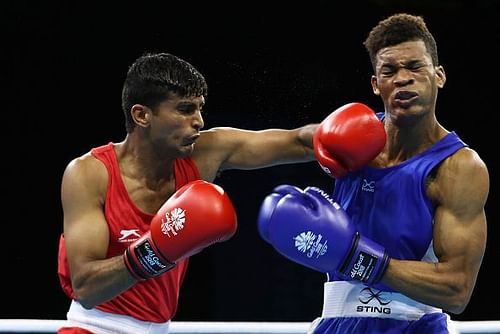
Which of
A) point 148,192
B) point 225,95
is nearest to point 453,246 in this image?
point 148,192

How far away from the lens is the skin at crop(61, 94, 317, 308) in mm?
2682

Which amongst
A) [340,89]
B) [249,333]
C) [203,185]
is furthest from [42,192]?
[203,185]

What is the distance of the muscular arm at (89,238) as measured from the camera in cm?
263

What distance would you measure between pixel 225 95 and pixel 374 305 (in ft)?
11.6

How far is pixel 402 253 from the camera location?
8.50 feet

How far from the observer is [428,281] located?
246 centimetres

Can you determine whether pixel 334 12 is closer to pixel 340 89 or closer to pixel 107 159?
pixel 340 89

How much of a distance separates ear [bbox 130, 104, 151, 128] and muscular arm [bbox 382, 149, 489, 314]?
3.10 feet

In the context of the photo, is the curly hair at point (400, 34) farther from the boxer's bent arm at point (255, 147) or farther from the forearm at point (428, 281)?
the forearm at point (428, 281)

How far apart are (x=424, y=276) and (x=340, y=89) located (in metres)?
3.69

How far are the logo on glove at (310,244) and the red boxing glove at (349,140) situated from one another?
0.32m

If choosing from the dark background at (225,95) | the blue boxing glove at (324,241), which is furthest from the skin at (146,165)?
the dark background at (225,95)

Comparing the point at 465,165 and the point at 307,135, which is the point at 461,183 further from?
the point at 307,135

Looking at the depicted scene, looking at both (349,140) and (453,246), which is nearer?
(453,246)
